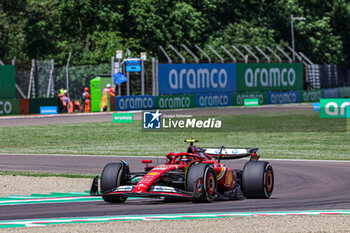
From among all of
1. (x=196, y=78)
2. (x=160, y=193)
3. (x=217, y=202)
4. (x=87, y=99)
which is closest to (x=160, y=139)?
(x=217, y=202)

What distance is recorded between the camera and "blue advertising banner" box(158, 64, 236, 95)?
55438 mm

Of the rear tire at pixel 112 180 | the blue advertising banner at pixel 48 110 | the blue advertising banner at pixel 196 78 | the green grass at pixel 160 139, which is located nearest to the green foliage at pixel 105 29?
the blue advertising banner at pixel 196 78

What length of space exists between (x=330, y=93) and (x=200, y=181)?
62.2 metres

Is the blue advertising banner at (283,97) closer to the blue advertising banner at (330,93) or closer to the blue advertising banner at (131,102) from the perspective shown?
the blue advertising banner at (330,93)

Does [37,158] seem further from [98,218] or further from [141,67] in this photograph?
[141,67]

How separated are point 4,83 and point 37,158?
24322mm

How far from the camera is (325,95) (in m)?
71.3

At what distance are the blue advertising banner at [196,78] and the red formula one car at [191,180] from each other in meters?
41.0

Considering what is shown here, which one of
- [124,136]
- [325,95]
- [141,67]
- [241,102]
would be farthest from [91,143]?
[325,95]

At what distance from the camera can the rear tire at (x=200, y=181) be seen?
1241cm

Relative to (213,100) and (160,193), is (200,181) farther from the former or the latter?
(213,100)

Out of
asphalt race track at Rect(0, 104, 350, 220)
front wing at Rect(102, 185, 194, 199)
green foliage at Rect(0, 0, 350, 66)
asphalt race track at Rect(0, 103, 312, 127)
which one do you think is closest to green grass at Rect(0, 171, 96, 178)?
asphalt race track at Rect(0, 104, 350, 220)

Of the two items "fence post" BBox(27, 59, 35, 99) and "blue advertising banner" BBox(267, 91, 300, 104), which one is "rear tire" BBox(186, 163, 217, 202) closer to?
"fence post" BBox(27, 59, 35, 99)

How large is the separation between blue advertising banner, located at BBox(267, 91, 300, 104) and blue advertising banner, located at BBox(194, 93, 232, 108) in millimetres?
5336
